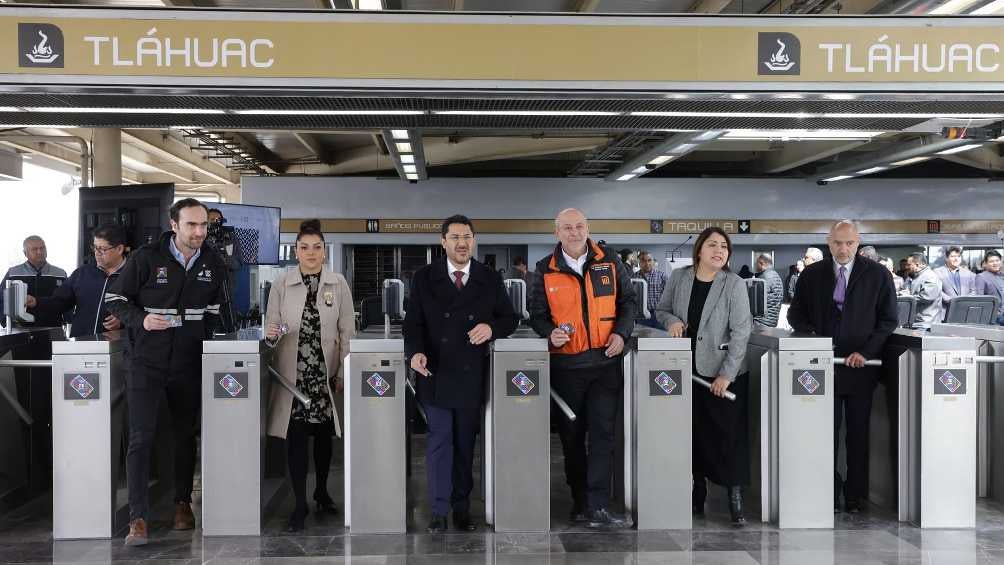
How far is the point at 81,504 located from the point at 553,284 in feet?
8.53

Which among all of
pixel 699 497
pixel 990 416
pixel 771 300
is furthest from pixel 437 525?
pixel 771 300

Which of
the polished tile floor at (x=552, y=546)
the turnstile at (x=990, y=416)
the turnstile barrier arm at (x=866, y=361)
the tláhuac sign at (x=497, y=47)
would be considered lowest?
the polished tile floor at (x=552, y=546)

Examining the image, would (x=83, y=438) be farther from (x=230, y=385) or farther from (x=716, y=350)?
(x=716, y=350)

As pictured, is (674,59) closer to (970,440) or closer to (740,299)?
(740,299)

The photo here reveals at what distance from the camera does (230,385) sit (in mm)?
3902

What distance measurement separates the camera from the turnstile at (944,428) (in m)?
4.05

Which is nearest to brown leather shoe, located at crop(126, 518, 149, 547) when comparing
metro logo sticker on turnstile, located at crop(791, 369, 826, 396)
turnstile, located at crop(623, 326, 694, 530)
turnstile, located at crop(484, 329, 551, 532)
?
turnstile, located at crop(484, 329, 551, 532)

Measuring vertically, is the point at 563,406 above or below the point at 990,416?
above

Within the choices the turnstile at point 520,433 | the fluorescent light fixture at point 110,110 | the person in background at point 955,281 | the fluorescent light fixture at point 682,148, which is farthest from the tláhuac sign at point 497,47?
the person in background at point 955,281

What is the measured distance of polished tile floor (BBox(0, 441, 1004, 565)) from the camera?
143 inches

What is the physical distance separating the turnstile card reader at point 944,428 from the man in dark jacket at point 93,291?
461 cm

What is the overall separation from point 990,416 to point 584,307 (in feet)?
9.34

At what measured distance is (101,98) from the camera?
374 cm

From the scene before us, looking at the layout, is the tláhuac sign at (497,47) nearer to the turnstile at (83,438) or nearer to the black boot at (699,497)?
the turnstile at (83,438)
